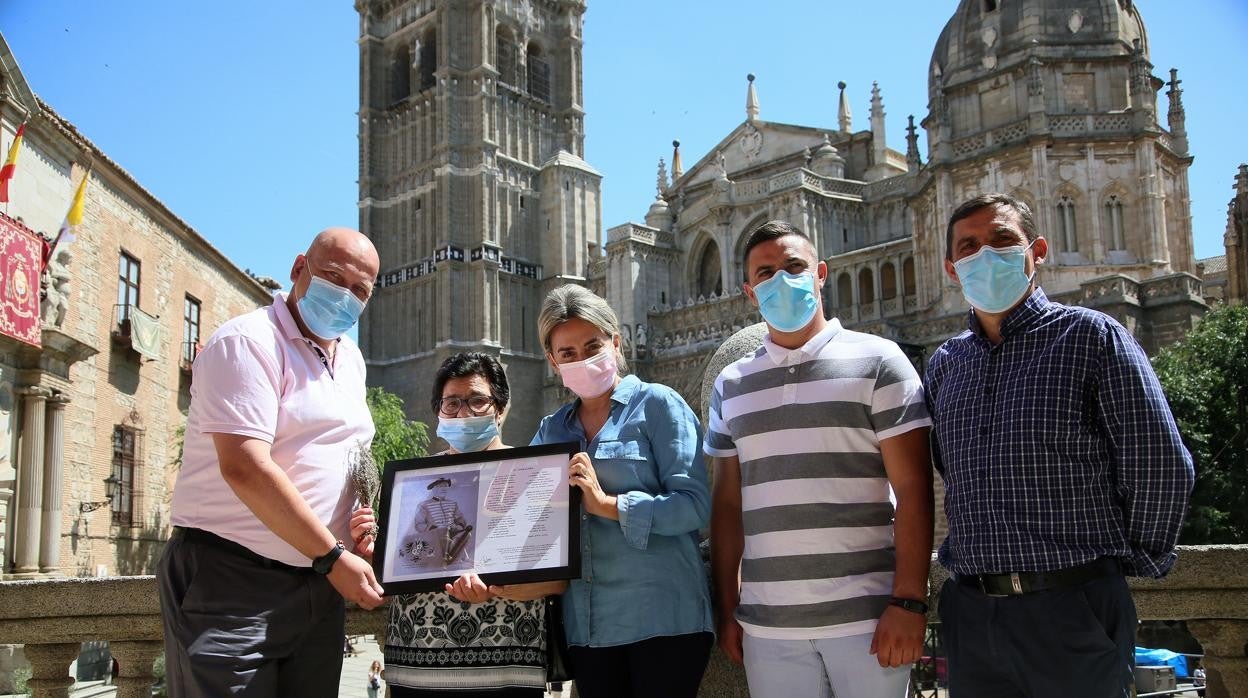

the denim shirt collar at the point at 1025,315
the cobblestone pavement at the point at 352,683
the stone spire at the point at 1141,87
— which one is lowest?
the cobblestone pavement at the point at 352,683

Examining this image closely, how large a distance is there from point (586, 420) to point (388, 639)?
3.47 feet

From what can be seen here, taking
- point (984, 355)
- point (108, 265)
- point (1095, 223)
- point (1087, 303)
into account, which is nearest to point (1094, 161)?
point (1095, 223)

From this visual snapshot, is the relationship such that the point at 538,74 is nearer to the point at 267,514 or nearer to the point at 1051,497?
the point at 267,514

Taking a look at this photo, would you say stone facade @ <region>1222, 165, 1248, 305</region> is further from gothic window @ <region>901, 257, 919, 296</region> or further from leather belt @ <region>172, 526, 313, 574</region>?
leather belt @ <region>172, 526, 313, 574</region>

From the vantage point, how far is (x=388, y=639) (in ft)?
11.9

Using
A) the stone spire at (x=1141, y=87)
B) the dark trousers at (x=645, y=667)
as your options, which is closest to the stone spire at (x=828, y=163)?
the stone spire at (x=1141, y=87)

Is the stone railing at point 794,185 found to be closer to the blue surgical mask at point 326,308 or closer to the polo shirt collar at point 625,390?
the polo shirt collar at point 625,390

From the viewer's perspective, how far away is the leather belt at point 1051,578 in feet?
9.86

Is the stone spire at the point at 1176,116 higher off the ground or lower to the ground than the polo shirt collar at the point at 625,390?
higher

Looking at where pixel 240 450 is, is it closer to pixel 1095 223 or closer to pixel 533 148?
pixel 1095 223

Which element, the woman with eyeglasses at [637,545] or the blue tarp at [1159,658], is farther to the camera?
the blue tarp at [1159,658]

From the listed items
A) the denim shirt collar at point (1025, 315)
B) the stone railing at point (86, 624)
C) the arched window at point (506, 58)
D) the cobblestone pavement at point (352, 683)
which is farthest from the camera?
the arched window at point (506, 58)

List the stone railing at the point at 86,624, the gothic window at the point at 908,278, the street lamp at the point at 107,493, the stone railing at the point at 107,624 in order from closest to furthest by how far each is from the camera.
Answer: the stone railing at the point at 107,624 → the stone railing at the point at 86,624 → the street lamp at the point at 107,493 → the gothic window at the point at 908,278

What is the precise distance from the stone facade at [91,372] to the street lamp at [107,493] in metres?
0.04
